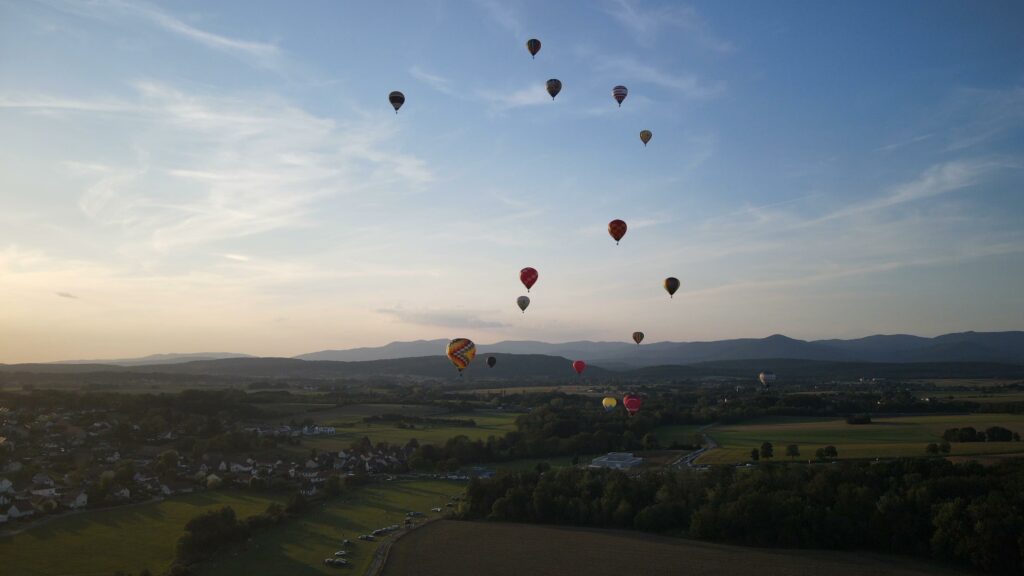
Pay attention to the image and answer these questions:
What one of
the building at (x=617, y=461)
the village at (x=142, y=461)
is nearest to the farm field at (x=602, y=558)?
the building at (x=617, y=461)

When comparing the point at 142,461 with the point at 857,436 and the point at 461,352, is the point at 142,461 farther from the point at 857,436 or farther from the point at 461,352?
the point at 857,436

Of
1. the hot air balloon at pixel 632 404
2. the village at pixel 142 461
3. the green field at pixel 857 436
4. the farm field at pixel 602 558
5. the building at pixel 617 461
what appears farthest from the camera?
the hot air balloon at pixel 632 404

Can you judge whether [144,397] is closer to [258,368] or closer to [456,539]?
[456,539]

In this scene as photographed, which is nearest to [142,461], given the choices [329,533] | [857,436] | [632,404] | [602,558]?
[329,533]

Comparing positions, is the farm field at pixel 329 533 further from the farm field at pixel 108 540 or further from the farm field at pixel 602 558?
→ the farm field at pixel 108 540

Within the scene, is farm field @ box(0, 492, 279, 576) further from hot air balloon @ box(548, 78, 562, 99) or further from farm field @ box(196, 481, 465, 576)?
hot air balloon @ box(548, 78, 562, 99)
